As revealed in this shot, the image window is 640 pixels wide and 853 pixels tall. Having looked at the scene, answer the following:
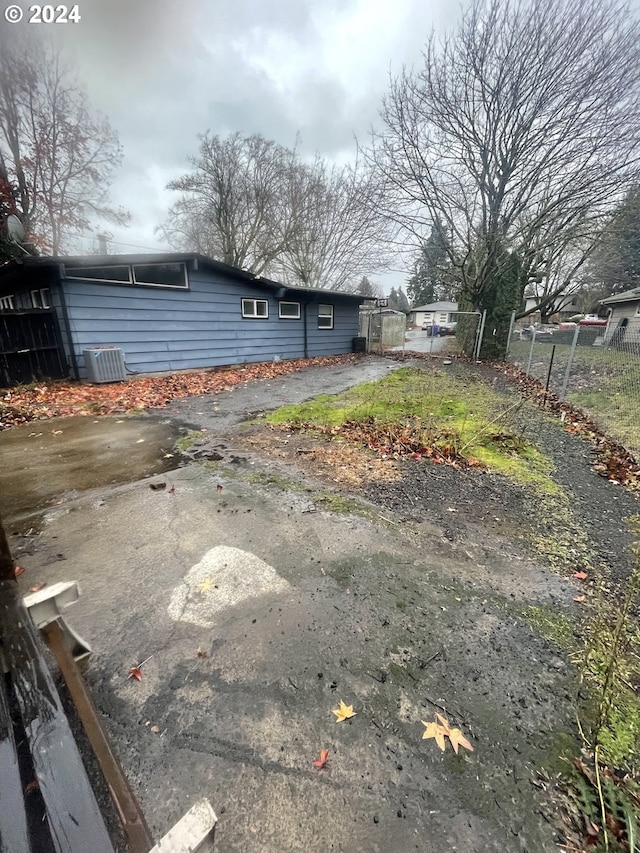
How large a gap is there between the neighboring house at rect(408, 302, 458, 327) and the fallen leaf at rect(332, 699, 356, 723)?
49133 millimetres

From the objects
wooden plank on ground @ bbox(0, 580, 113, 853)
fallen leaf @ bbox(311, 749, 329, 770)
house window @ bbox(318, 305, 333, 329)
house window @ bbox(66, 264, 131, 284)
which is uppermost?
house window @ bbox(66, 264, 131, 284)

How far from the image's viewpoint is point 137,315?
919cm

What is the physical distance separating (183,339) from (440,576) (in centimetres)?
1003

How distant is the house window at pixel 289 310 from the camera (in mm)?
13377

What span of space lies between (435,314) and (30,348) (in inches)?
1988

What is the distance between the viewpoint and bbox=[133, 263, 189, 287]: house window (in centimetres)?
913

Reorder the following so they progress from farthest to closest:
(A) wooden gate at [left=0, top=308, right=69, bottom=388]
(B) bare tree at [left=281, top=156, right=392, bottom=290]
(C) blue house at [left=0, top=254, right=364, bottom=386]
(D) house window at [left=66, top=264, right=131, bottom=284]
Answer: (B) bare tree at [left=281, top=156, right=392, bottom=290]
(D) house window at [left=66, top=264, right=131, bottom=284]
(C) blue house at [left=0, top=254, right=364, bottom=386]
(A) wooden gate at [left=0, top=308, right=69, bottom=388]

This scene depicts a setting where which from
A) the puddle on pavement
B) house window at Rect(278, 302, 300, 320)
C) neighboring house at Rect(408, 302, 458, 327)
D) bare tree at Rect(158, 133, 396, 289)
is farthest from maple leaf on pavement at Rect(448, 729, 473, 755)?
neighboring house at Rect(408, 302, 458, 327)

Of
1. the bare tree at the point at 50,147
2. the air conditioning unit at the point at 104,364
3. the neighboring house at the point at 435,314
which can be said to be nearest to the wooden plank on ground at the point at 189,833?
the air conditioning unit at the point at 104,364

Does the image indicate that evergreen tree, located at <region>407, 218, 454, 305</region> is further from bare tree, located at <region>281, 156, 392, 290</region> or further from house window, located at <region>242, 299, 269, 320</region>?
house window, located at <region>242, 299, 269, 320</region>

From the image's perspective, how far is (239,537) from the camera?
272 cm

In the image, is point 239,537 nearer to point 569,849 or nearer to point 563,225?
point 569,849

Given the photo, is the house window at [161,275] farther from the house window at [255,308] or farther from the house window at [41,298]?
the house window at [255,308]

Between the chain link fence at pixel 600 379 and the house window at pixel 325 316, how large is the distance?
7.59 meters
